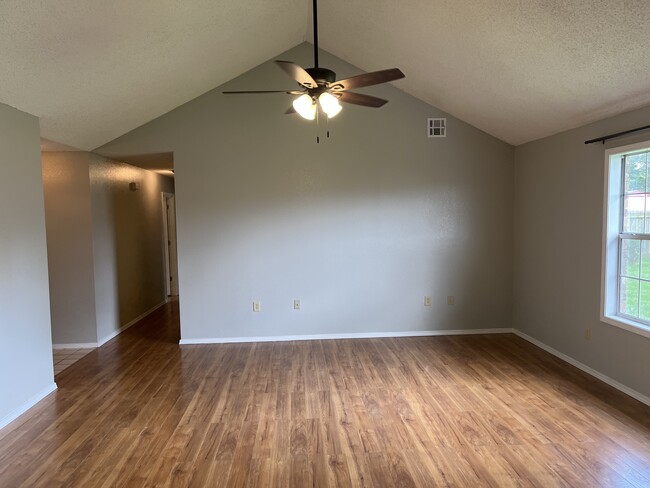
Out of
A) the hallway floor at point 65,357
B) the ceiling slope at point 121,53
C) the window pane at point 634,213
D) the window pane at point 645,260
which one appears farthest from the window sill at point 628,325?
the hallway floor at point 65,357

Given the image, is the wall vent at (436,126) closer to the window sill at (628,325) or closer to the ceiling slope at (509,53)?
the ceiling slope at (509,53)

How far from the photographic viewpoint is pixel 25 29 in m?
2.30

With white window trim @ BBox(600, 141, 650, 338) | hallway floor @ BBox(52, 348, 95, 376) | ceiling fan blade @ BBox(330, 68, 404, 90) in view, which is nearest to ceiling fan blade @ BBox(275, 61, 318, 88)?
ceiling fan blade @ BBox(330, 68, 404, 90)

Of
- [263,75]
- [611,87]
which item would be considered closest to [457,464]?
[611,87]

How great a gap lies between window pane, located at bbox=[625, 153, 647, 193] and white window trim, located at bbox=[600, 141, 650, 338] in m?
0.05

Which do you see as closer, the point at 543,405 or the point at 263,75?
the point at 543,405

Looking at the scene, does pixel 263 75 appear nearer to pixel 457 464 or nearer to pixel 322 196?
pixel 322 196

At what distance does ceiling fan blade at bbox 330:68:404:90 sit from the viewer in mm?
2205

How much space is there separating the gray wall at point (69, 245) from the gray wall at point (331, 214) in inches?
18.8

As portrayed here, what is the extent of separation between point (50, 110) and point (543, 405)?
4.67 metres

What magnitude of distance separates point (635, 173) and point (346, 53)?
3095 millimetres

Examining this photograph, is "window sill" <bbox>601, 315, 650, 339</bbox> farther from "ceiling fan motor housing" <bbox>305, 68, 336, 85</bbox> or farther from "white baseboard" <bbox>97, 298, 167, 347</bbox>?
"white baseboard" <bbox>97, 298, 167, 347</bbox>

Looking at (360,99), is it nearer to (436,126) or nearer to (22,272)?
(436,126)

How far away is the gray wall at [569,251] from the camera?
323 centimetres
